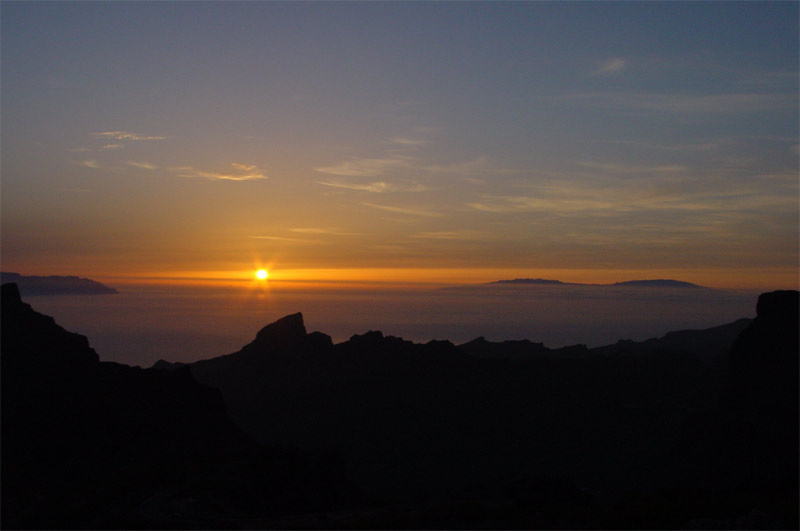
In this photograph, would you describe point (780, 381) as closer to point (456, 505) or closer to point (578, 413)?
point (578, 413)

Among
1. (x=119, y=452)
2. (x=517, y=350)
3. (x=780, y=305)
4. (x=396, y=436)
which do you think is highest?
(x=780, y=305)

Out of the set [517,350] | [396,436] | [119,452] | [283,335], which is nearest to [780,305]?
[396,436]

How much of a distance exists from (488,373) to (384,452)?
82.2ft

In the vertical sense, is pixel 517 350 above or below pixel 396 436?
above

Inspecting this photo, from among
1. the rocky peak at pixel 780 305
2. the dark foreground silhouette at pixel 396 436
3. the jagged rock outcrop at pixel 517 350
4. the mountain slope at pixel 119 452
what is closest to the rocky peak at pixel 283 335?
the dark foreground silhouette at pixel 396 436

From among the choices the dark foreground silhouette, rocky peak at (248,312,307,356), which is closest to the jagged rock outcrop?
the dark foreground silhouette

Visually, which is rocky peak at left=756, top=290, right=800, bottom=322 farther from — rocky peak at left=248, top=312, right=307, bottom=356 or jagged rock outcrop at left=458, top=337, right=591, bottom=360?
rocky peak at left=248, top=312, right=307, bottom=356

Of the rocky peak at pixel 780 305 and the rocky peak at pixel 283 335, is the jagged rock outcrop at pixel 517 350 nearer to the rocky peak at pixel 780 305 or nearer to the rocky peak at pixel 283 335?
the rocky peak at pixel 283 335

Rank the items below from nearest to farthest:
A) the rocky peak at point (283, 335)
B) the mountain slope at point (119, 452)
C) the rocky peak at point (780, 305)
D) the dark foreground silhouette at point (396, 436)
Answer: the dark foreground silhouette at point (396, 436) → the mountain slope at point (119, 452) → the rocky peak at point (780, 305) → the rocky peak at point (283, 335)

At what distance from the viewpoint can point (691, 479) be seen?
208 feet

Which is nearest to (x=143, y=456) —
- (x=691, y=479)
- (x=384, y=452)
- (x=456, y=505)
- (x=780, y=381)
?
(x=456, y=505)

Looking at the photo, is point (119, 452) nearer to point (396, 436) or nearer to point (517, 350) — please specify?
point (396, 436)

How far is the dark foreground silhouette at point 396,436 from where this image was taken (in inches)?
1490

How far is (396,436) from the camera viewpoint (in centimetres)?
9012
